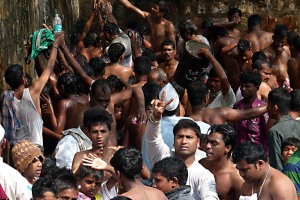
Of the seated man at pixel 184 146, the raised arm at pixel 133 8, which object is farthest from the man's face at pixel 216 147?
the raised arm at pixel 133 8

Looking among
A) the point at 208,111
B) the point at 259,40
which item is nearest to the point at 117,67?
the point at 208,111

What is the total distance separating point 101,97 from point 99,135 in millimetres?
1474

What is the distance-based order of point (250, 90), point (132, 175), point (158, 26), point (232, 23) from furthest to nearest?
1. point (232, 23)
2. point (158, 26)
3. point (250, 90)
4. point (132, 175)

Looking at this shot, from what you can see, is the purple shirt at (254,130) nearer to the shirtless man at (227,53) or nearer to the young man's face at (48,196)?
the shirtless man at (227,53)

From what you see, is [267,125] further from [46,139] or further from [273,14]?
[273,14]

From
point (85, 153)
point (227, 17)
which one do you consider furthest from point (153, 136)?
point (227, 17)

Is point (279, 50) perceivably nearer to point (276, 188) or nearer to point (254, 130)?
point (254, 130)

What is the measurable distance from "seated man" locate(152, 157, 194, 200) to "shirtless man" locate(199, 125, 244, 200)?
0.79 meters

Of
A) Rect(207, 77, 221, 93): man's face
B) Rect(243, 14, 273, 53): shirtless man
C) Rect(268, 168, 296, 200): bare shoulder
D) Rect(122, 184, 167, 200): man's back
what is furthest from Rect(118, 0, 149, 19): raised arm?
Rect(122, 184, 167, 200): man's back

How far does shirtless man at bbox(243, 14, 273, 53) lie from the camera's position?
15555 millimetres

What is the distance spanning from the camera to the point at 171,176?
8.22 metres

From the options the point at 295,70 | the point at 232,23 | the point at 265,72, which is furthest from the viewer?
the point at 232,23

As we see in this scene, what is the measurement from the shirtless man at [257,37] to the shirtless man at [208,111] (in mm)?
4910

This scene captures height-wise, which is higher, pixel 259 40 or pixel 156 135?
pixel 259 40
